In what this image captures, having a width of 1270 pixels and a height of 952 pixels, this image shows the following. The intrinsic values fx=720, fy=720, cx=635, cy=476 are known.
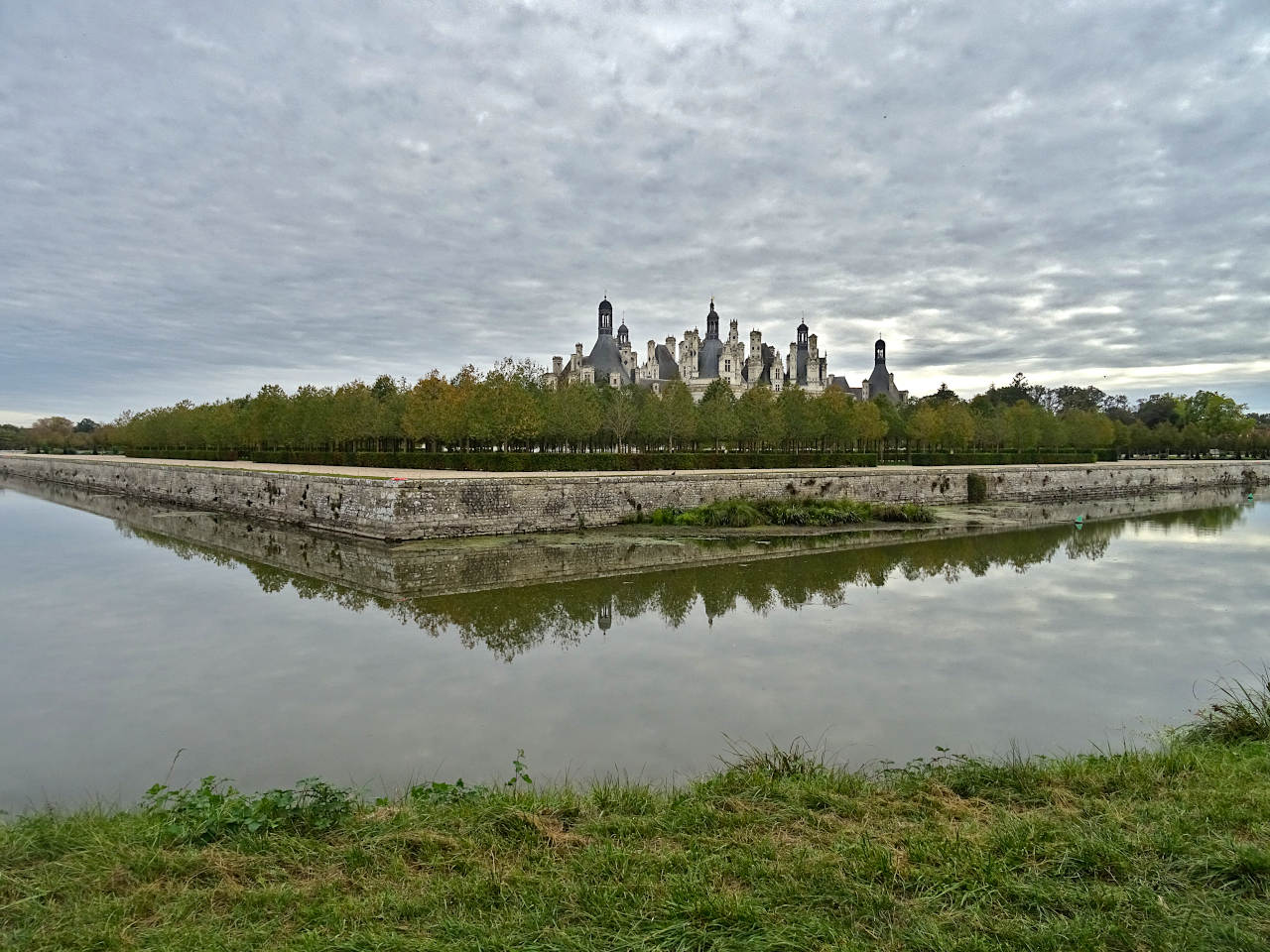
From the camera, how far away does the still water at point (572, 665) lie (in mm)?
6168

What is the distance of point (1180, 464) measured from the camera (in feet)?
154

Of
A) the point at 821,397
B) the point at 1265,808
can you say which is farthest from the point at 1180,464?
the point at 1265,808

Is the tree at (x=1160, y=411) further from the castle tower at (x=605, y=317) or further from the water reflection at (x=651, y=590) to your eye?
the water reflection at (x=651, y=590)

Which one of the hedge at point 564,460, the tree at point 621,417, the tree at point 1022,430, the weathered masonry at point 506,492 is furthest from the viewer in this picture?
the tree at point 1022,430

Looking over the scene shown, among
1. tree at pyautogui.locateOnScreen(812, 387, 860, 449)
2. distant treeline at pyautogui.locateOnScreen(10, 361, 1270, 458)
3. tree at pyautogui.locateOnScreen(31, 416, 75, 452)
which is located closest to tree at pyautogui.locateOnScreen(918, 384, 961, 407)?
distant treeline at pyautogui.locateOnScreen(10, 361, 1270, 458)

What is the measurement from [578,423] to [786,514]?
15.8 m

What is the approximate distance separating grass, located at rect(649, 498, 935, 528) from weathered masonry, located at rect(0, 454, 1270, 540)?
89 centimetres

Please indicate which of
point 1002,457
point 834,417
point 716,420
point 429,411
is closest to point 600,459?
point 429,411

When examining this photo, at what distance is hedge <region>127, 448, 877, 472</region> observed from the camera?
29.2 meters

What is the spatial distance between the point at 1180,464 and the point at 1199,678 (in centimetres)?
4861

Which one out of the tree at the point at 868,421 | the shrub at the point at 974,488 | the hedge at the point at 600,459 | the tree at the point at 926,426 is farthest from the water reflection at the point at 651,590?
the tree at the point at 926,426

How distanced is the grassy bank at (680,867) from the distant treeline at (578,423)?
27503 millimetres

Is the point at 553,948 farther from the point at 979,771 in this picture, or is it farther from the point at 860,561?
the point at 860,561

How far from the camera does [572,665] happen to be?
8664 mm
